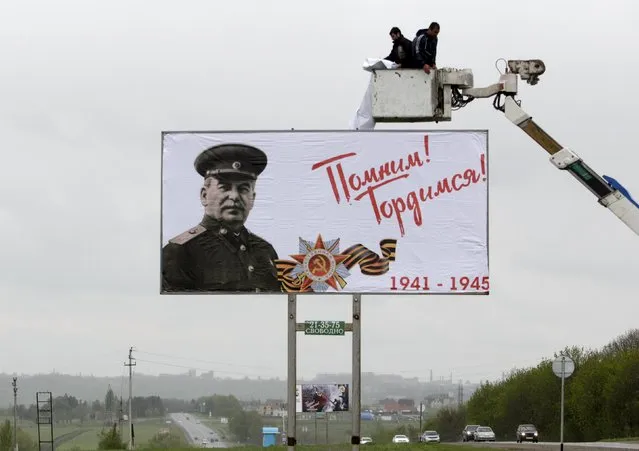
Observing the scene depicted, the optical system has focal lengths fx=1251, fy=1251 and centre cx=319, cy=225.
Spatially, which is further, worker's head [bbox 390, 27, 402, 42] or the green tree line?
the green tree line

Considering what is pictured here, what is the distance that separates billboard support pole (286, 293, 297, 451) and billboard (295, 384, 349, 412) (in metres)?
2.43

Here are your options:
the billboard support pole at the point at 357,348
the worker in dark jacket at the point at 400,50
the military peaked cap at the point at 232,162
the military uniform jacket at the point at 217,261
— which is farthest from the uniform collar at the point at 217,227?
the worker in dark jacket at the point at 400,50

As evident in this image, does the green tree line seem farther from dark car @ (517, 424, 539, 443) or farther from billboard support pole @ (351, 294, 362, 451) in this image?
billboard support pole @ (351, 294, 362, 451)

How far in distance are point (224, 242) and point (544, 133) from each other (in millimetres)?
7969

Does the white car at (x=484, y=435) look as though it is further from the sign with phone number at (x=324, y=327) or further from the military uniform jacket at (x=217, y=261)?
the military uniform jacket at (x=217, y=261)

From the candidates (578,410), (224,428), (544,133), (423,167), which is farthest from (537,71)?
(224,428)

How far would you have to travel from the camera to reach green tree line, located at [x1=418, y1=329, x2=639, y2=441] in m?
101

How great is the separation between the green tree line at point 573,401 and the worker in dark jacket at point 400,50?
67255mm

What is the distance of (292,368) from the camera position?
27.1 meters

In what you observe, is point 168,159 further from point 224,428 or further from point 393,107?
point 224,428

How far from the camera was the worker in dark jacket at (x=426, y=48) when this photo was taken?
24719mm

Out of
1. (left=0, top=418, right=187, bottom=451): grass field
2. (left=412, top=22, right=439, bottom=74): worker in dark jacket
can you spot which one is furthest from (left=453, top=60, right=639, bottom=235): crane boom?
(left=0, top=418, right=187, bottom=451): grass field

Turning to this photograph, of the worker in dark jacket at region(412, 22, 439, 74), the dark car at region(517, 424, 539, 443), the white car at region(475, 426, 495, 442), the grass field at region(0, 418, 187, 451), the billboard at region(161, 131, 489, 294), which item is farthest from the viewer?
the grass field at region(0, 418, 187, 451)

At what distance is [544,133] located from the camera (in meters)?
22.4
